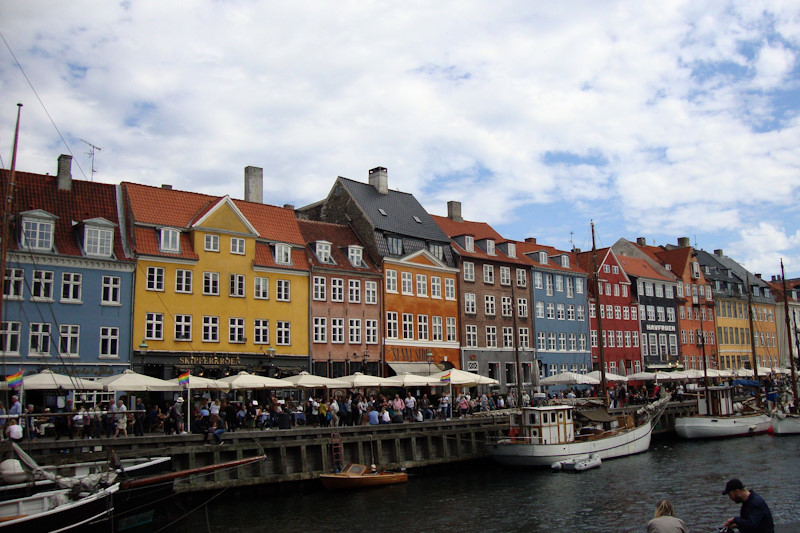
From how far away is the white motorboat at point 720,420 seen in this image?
47.7 meters

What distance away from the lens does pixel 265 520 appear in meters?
24.4

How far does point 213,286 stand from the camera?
4228 cm

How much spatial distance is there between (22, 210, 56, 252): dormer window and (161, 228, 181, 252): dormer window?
5.62 m

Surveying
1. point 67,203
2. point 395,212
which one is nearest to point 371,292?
point 395,212

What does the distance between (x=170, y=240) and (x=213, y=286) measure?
3.43 m

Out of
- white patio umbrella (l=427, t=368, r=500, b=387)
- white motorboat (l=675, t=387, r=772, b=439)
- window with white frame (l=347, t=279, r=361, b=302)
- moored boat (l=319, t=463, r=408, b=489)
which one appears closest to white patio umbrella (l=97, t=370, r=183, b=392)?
moored boat (l=319, t=463, r=408, b=489)

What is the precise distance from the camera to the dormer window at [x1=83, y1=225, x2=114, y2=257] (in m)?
37.9

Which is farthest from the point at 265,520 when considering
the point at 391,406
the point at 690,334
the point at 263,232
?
the point at 690,334

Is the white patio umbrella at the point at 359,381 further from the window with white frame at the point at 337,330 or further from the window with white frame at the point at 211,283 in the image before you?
the window with white frame at the point at 211,283

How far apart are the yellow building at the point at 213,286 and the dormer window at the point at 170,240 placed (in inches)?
2.1

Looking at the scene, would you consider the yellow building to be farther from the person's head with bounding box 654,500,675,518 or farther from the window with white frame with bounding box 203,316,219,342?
the person's head with bounding box 654,500,675,518

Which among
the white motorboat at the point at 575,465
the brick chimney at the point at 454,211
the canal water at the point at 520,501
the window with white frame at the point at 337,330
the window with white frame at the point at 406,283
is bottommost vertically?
the canal water at the point at 520,501

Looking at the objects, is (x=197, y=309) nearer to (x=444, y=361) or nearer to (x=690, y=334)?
(x=444, y=361)

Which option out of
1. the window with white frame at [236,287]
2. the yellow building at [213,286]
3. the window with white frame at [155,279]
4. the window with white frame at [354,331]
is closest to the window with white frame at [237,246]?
the yellow building at [213,286]
